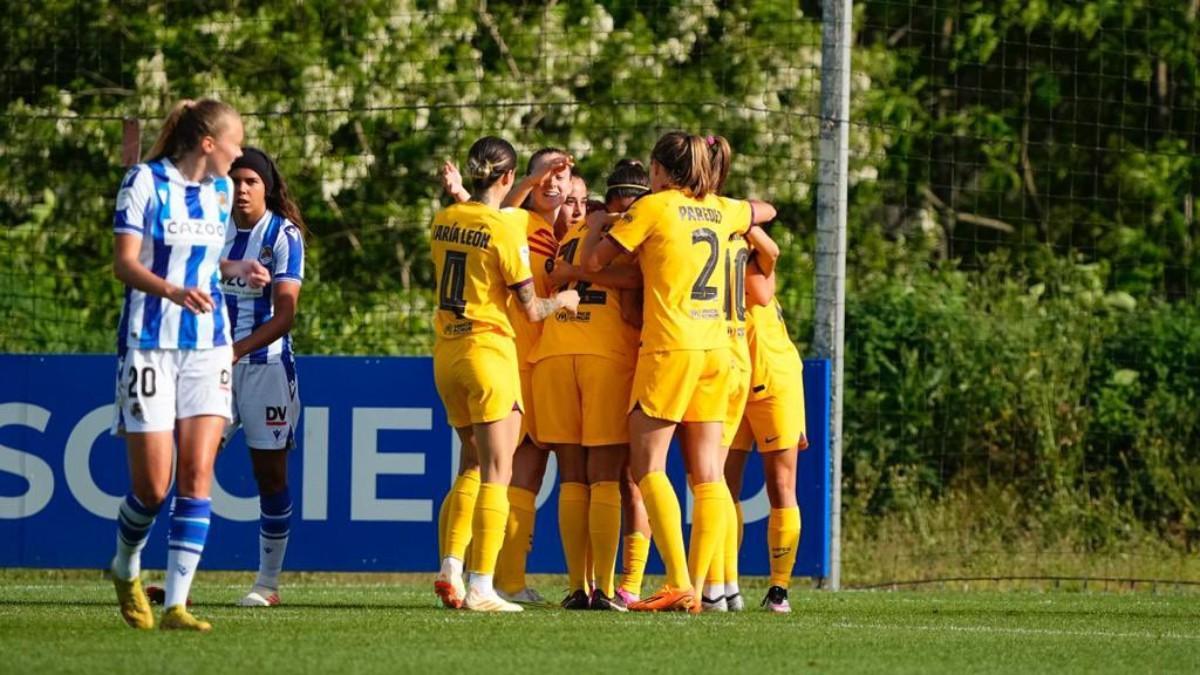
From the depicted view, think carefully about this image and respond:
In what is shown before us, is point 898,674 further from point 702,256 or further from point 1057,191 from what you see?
point 1057,191

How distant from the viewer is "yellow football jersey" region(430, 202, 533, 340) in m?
7.74

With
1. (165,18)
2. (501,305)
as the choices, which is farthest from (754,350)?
(165,18)

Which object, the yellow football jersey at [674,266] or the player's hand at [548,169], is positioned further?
the player's hand at [548,169]

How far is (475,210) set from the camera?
308 inches

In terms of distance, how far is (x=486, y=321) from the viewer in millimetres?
7809

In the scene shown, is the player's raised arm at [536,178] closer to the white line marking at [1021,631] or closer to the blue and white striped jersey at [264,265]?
the blue and white striped jersey at [264,265]

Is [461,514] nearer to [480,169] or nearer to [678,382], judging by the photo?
[678,382]

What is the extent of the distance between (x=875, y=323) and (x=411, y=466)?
423 cm

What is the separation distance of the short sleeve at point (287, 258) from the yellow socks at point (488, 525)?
1.18 metres

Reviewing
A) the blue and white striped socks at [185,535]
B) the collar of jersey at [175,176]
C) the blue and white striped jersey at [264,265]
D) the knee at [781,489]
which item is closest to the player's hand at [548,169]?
the blue and white striped jersey at [264,265]

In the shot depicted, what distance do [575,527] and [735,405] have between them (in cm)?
87

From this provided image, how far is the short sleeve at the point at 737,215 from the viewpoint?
8.18m

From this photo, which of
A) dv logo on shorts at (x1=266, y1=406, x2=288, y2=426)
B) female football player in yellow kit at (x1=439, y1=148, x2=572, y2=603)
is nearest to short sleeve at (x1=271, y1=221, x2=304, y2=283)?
dv logo on shorts at (x1=266, y1=406, x2=288, y2=426)

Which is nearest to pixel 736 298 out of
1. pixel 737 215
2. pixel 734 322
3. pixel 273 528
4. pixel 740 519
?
pixel 734 322
